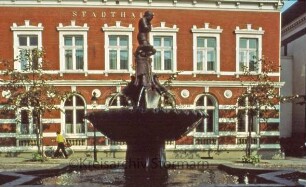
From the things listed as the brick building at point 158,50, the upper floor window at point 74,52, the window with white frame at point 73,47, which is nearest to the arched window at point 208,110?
the brick building at point 158,50

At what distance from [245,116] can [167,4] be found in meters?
8.18

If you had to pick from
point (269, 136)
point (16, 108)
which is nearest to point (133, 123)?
point (16, 108)

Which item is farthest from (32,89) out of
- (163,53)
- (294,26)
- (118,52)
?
(294,26)

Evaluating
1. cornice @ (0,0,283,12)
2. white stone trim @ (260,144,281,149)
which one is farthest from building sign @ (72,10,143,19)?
white stone trim @ (260,144,281,149)

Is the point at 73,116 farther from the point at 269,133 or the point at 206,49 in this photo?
the point at 269,133

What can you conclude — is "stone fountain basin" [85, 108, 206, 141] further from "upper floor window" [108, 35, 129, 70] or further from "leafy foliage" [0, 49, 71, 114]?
"upper floor window" [108, 35, 129, 70]

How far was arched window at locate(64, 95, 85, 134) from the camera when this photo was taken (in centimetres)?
A: 2875

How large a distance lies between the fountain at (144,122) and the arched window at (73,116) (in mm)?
15705

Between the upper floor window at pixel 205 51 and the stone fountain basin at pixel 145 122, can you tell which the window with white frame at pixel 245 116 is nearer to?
the upper floor window at pixel 205 51

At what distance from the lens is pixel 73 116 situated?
1132 inches

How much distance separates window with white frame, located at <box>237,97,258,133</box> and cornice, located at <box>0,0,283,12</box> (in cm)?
585

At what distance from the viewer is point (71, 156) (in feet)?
91.8

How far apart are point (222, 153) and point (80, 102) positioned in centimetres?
894

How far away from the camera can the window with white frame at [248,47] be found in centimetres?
2972
